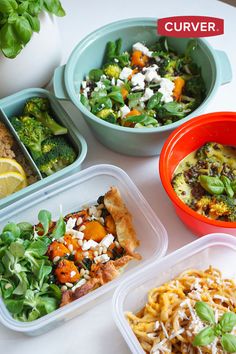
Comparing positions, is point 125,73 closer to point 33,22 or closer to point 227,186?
point 33,22

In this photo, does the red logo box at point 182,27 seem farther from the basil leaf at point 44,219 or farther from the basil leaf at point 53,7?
the basil leaf at point 44,219

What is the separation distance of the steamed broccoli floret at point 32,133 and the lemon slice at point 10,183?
0.27 ft

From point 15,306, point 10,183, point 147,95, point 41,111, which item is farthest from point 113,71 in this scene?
point 15,306

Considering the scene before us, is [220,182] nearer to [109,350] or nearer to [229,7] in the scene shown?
[109,350]

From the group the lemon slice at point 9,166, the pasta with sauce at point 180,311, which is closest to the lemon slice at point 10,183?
the lemon slice at point 9,166

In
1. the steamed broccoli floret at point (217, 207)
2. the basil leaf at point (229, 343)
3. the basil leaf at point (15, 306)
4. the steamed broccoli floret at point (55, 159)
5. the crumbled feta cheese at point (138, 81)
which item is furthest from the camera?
the crumbled feta cheese at point (138, 81)

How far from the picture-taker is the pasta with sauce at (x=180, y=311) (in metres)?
1.17

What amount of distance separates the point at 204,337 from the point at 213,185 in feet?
1.33

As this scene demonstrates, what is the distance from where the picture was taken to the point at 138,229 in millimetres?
1396

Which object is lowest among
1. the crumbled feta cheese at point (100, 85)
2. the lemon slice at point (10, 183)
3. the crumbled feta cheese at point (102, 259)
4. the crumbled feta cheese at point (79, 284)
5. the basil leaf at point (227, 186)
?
the crumbled feta cheese at point (79, 284)

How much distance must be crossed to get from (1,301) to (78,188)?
379mm

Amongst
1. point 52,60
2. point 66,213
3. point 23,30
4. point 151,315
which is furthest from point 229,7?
point 151,315

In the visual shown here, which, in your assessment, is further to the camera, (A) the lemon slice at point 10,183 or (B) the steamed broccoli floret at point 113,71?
(B) the steamed broccoli floret at point 113,71

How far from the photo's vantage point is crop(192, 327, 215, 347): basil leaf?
3.61 feet
